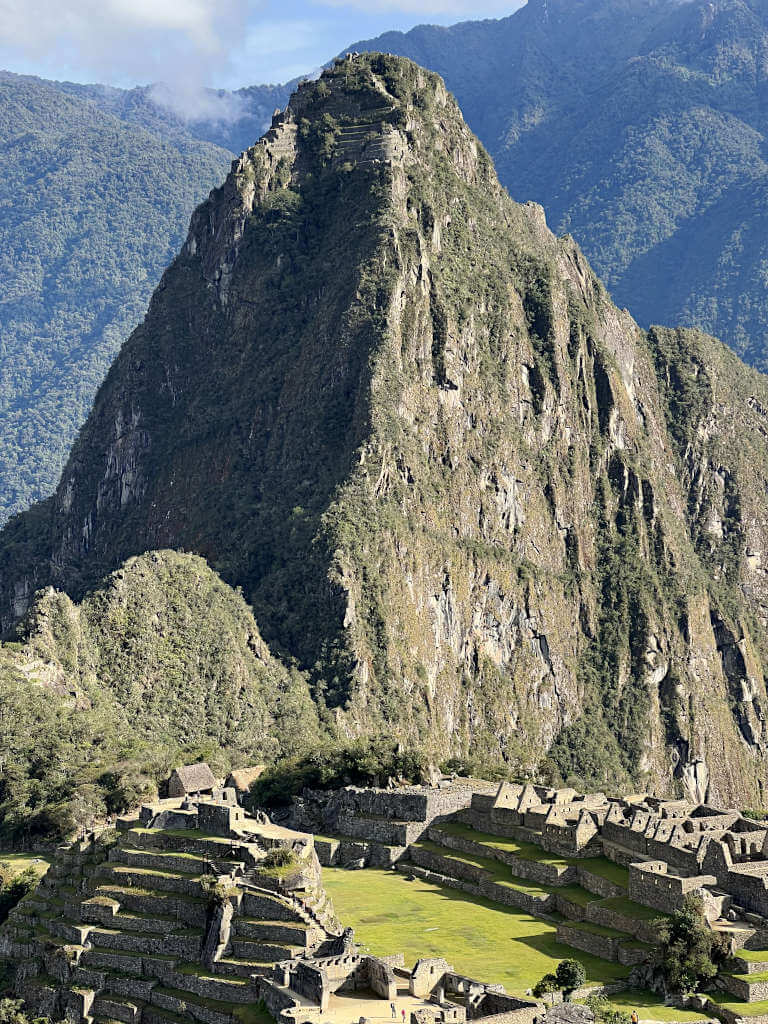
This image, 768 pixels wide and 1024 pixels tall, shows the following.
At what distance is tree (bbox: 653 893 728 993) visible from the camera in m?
67.5

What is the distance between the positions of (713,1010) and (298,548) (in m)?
104

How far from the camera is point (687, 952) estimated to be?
6831 cm

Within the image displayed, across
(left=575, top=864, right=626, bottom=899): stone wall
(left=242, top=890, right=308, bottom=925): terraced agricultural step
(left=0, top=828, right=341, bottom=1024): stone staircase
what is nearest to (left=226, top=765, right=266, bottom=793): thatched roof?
(left=575, top=864, right=626, bottom=899): stone wall

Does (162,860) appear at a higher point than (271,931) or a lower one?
higher

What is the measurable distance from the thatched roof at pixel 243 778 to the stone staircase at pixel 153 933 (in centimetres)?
2433

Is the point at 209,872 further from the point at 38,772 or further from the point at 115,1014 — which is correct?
the point at 38,772

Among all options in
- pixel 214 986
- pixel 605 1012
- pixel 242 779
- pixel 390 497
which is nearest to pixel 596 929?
pixel 605 1012

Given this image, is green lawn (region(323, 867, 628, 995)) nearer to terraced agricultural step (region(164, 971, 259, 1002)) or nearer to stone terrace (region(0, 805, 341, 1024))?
stone terrace (region(0, 805, 341, 1024))

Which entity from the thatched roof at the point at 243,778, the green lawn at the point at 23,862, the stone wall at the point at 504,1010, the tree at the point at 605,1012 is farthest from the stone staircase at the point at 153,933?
the thatched roof at the point at 243,778

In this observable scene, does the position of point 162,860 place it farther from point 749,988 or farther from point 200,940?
point 749,988

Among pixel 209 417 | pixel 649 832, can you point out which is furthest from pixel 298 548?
pixel 649 832

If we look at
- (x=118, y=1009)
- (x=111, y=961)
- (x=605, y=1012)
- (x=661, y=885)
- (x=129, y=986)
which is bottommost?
(x=118, y=1009)

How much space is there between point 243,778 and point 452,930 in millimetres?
28765

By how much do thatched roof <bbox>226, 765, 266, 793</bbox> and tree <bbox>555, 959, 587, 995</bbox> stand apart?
36120 millimetres
